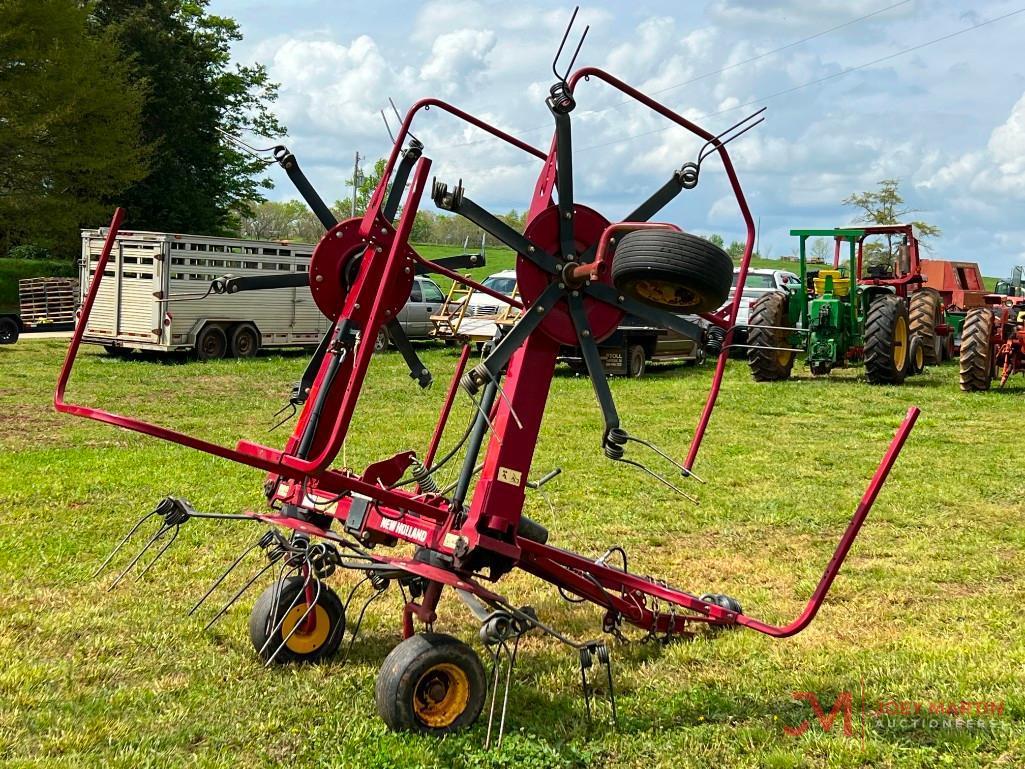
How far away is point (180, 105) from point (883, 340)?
28669 millimetres

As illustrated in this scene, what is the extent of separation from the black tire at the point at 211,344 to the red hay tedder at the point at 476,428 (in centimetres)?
1548

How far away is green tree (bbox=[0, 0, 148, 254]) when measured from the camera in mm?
29359

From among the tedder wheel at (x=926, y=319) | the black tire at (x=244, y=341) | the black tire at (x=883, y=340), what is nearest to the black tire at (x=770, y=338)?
the black tire at (x=883, y=340)

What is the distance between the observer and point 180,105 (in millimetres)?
37125

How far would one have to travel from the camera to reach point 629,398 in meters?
16.0

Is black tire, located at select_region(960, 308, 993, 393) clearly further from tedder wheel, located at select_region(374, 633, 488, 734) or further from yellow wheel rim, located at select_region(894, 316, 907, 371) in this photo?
tedder wheel, located at select_region(374, 633, 488, 734)

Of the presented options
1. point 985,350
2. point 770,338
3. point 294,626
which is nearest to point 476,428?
point 294,626

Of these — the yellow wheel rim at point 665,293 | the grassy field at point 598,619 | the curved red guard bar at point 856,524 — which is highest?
the yellow wheel rim at point 665,293

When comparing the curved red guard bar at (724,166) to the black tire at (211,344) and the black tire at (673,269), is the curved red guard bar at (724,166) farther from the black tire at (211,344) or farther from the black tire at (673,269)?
the black tire at (211,344)

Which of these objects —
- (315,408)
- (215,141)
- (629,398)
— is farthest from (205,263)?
(215,141)

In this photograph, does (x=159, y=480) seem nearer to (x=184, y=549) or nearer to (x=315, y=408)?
(x=184, y=549)

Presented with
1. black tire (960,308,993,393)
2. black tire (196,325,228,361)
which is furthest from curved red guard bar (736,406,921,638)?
black tire (196,325,228,361)

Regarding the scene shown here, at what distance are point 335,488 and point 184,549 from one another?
3036 millimetres

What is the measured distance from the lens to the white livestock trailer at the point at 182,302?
760 inches
